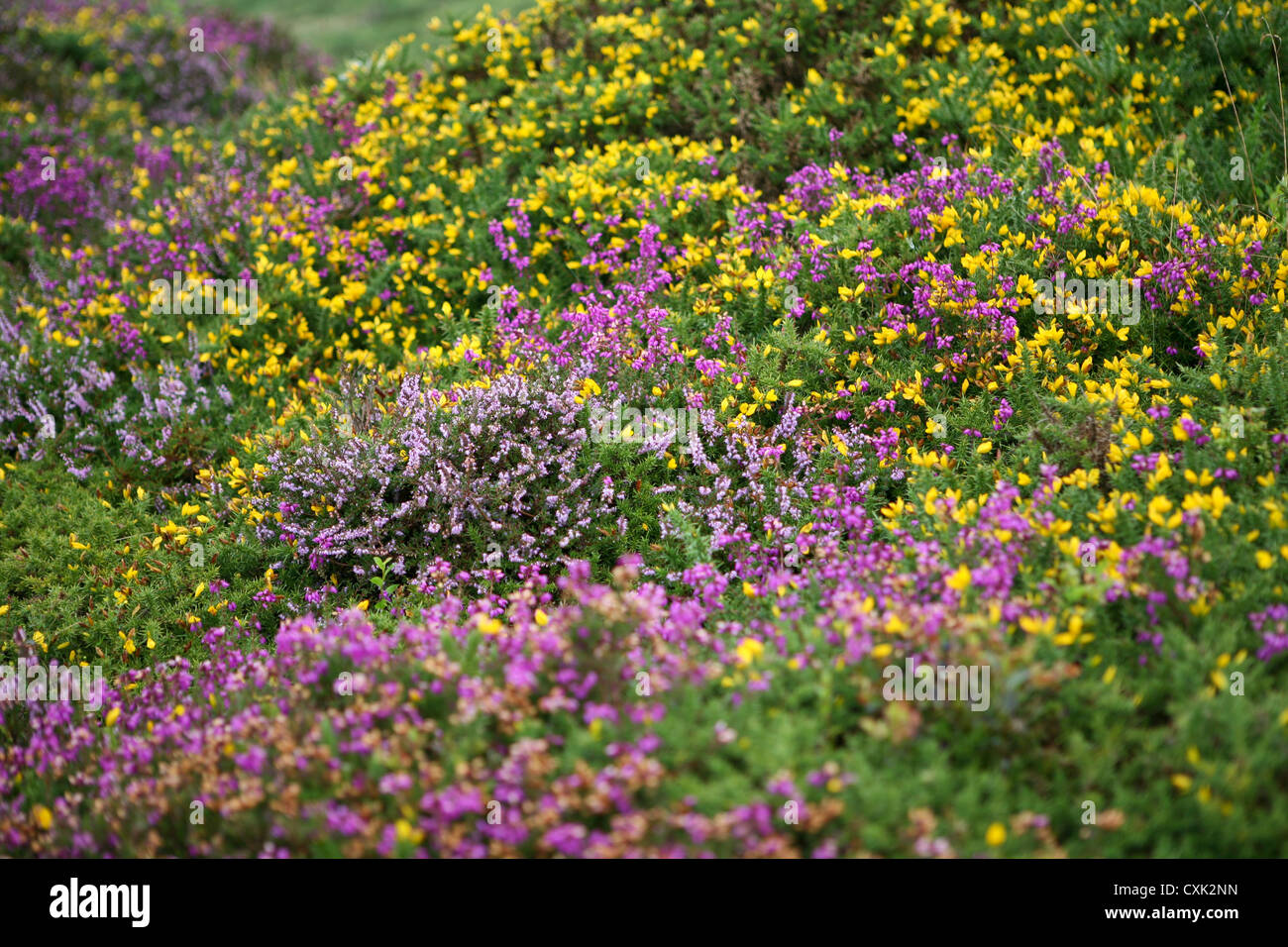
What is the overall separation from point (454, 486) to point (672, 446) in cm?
120

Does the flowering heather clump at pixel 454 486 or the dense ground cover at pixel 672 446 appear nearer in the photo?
the dense ground cover at pixel 672 446

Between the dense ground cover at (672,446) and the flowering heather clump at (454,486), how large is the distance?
32mm

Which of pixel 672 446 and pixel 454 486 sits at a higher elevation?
pixel 672 446

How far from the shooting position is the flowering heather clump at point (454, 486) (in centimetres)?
443

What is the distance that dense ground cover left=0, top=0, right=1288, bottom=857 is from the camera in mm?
2688

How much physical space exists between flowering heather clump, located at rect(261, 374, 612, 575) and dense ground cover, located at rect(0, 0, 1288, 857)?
3 centimetres

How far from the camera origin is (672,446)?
189 inches

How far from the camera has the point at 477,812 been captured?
2615mm

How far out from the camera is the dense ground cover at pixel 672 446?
106 inches

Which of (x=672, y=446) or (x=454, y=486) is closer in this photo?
(x=454, y=486)

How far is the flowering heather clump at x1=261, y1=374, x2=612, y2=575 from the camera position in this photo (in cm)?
443

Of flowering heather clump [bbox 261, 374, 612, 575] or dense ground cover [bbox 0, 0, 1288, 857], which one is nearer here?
dense ground cover [bbox 0, 0, 1288, 857]

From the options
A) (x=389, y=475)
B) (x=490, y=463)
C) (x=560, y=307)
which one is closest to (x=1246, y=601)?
(x=490, y=463)
